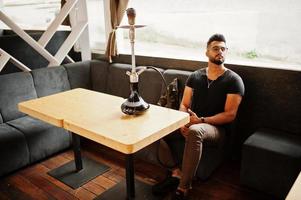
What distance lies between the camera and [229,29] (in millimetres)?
2627

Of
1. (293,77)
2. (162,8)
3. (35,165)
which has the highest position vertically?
(162,8)

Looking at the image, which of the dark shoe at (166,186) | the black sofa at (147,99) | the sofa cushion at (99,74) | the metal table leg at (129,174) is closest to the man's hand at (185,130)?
the black sofa at (147,99)

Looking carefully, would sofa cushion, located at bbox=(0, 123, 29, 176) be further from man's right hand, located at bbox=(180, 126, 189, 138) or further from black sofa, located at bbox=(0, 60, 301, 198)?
man's right hand, located at bbox=(180, 126, 189, 138)

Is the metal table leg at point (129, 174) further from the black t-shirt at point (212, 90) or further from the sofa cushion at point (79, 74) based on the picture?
the sofa cushion at point (79, 74)

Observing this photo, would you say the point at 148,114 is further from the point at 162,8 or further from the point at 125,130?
the point at 162,8

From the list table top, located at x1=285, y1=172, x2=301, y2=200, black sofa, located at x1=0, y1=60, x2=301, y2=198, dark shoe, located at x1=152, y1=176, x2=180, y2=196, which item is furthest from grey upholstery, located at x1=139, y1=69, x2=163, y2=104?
table top, located at x1=285, y1=172, x2=301, y2=200

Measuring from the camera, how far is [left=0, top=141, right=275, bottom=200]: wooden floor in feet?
7.00

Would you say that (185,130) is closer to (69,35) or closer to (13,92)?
(13,92)

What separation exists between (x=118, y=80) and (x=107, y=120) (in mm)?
1441

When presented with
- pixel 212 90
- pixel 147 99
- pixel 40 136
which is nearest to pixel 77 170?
pixel 40 136

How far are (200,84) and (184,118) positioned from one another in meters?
0.62

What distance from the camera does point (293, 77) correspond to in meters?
2.12

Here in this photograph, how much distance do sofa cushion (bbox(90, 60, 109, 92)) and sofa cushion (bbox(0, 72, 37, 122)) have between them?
77 centimetres

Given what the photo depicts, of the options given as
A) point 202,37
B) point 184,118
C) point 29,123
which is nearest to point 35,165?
point 29,123
